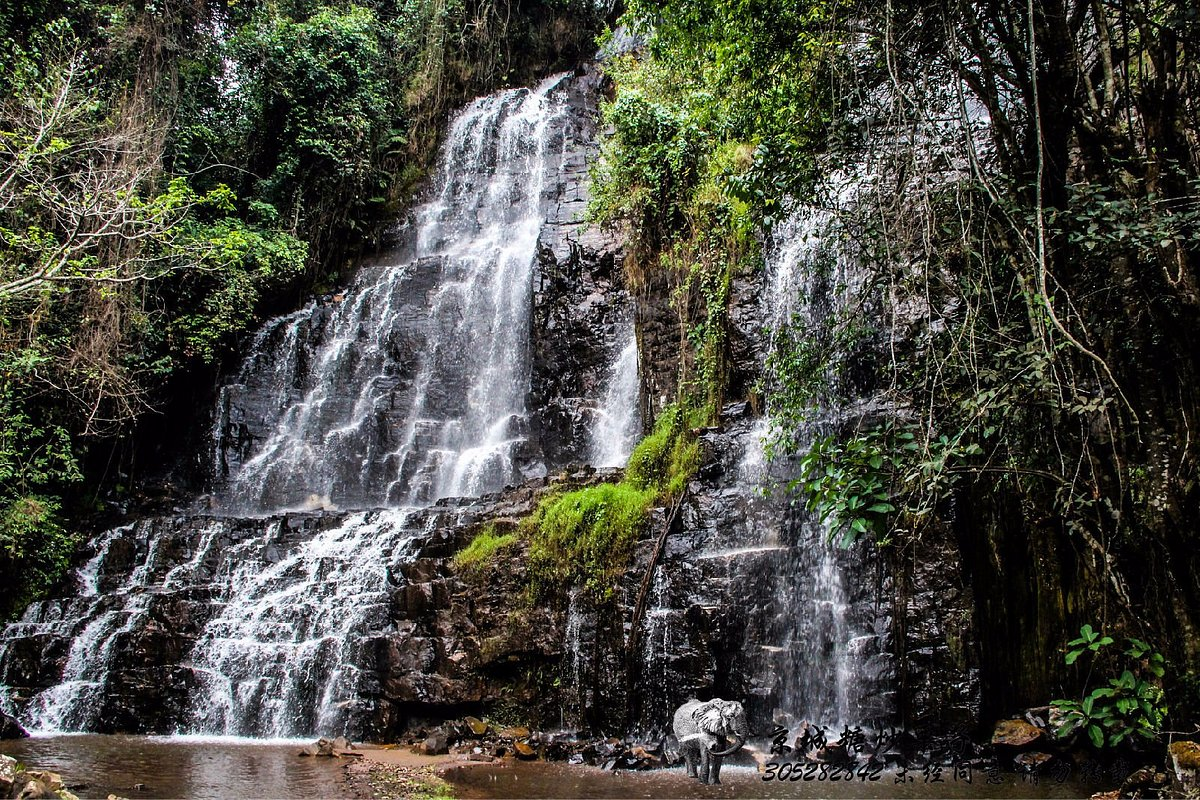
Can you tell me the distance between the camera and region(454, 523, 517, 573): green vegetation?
10.2 meters

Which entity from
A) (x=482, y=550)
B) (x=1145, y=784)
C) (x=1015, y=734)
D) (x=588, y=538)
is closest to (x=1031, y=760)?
(x=1015, y=734)

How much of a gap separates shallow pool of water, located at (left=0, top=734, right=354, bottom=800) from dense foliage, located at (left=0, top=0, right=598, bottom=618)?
15.6 feet

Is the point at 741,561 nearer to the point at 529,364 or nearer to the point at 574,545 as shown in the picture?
the point at 574,545

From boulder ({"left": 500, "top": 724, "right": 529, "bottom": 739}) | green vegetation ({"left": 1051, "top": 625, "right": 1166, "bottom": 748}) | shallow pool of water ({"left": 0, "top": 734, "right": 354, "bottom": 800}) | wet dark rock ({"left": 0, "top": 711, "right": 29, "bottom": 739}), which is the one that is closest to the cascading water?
shallow pool of water ({"left": 0, "top": 734, "right": 354, "bottom": 800})

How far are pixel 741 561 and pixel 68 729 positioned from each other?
326 inches

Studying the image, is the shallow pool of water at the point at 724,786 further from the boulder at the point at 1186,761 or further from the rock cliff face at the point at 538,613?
the boulder at the point at 1186,761

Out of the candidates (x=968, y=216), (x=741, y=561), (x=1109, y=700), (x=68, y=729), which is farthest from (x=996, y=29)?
(x=68, y=729)

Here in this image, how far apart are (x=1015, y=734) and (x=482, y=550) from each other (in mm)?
5873

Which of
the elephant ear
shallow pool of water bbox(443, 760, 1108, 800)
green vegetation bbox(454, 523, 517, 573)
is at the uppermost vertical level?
green vegetation bbox(454, 523, 517, 573)

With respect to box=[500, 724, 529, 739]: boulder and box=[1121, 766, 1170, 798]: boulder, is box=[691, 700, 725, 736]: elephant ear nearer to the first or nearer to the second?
box=[1121, 766, 1170, 798]: boulder

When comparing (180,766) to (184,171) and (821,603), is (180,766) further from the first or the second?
(184,171)

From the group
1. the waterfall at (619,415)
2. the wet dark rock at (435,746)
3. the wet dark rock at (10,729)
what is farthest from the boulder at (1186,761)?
the wet dark rock at (10,729)

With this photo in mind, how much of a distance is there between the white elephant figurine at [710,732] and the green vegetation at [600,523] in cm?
265

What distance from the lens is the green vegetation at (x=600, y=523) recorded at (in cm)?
950
